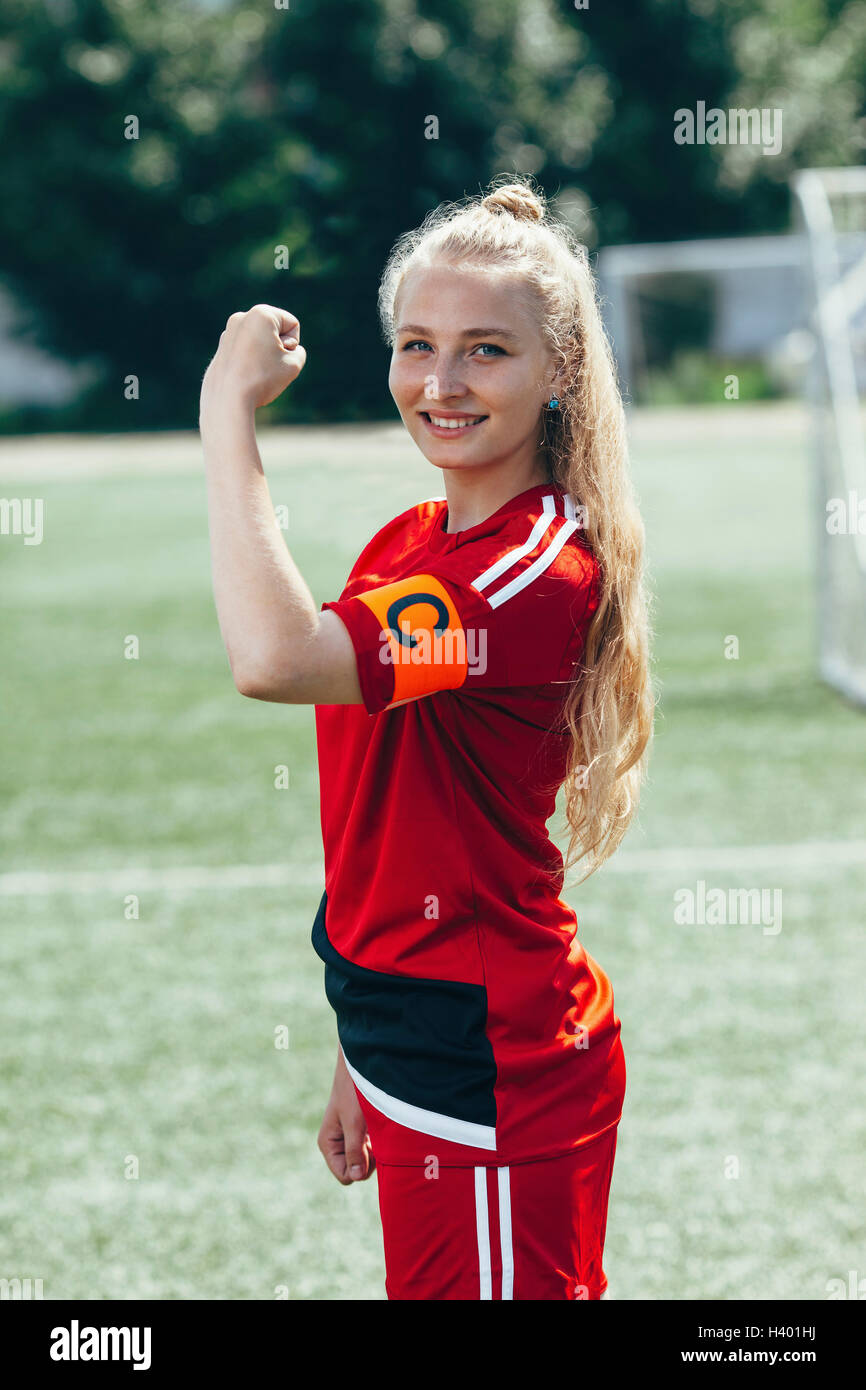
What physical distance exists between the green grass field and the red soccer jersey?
35.2 inches

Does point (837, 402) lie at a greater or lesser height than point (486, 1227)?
greater

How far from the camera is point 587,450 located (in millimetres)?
1708

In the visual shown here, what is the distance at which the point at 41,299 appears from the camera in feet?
100

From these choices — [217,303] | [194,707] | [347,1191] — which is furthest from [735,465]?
[347,1191]

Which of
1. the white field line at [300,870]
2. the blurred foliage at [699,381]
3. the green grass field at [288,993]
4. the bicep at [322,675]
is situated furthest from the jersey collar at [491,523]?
the blurred foliage at [699,381]

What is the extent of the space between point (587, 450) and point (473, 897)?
54 centimetres

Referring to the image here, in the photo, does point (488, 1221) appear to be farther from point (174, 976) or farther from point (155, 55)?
point (155, 55)

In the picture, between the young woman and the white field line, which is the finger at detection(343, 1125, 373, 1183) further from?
the white field line

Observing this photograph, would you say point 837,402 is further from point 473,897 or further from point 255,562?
point 255,562

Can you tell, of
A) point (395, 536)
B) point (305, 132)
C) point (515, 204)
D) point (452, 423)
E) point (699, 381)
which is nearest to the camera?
point (452, 423)

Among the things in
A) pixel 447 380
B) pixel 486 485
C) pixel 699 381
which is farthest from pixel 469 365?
pixel 699 381

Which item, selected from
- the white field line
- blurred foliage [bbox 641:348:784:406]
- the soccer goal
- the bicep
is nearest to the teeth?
the bicep
